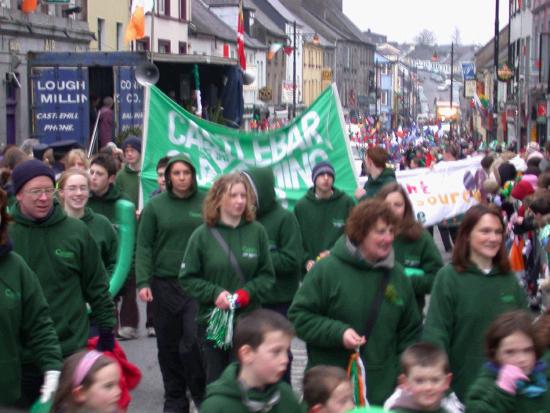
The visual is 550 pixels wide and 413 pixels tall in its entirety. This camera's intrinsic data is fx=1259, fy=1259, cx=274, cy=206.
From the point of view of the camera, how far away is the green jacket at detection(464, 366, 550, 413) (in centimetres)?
505

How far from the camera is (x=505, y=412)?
5.05 meters

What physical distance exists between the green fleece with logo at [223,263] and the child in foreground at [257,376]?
2.57 meters

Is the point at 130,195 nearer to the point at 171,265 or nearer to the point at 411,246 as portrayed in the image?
the point at 171,265

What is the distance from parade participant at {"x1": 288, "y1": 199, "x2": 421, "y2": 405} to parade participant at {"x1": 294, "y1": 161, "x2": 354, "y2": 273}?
10.3 feet

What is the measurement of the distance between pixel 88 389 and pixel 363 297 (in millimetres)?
1990

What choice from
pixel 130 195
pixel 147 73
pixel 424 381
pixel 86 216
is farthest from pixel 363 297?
pixel 147 73

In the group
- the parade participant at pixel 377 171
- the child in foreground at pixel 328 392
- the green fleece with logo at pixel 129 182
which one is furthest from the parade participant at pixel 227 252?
the green fleece with logo at pixel 129 182

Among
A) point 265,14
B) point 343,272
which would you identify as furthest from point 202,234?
point 265,14

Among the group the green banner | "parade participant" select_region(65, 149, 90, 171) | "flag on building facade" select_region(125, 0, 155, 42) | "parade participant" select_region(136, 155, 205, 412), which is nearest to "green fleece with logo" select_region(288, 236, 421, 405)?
"parade participant" select_region(136, 155, 205, 412)

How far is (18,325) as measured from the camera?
223 inches

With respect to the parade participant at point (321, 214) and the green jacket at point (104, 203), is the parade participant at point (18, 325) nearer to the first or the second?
the parade participant at point (321, 214)

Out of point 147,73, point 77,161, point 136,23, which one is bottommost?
point 77,161

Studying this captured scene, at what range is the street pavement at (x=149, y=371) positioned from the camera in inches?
354

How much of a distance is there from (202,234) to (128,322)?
14.4 ft
